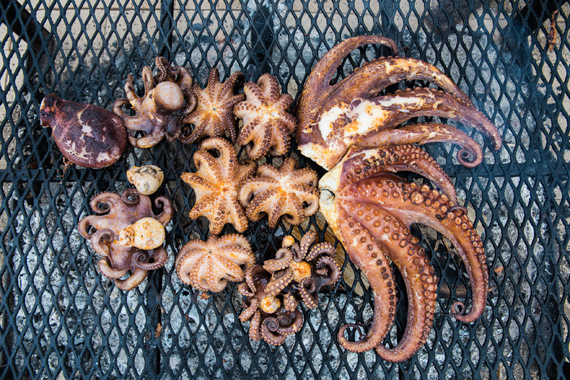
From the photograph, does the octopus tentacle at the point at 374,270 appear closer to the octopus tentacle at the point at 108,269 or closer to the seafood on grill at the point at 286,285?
the seafood on grill at the point at 286,285

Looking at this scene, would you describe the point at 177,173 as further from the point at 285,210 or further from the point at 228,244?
the point at 285,210

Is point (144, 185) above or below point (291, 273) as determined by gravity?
above

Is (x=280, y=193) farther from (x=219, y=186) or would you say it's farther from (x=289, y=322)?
(x=289, y=322)

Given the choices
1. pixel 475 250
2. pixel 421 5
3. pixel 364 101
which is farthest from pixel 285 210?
pixel 421 5

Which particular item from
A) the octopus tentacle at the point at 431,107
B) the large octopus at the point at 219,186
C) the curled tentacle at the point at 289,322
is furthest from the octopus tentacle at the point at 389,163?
the curled tentacle at the point at 289,322

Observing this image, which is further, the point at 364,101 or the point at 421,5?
the point at 421,5
